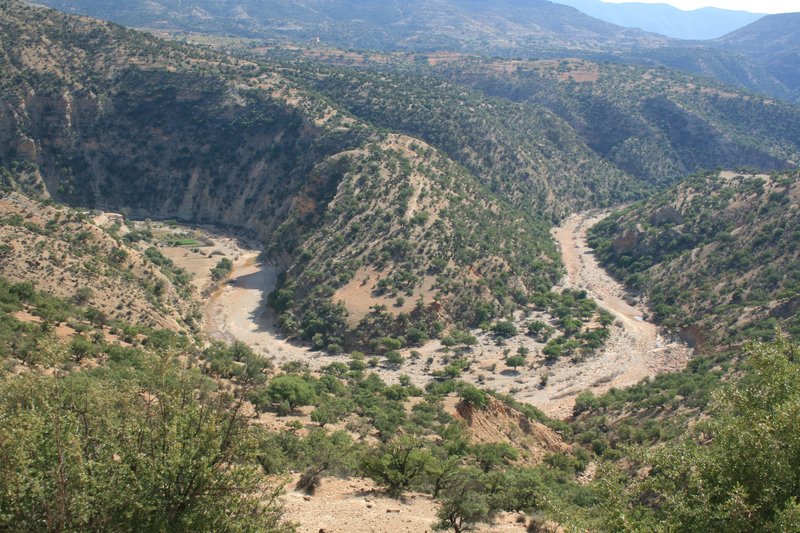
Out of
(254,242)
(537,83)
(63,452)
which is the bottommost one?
(254,242)

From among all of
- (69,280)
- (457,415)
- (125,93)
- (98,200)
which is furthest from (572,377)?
(125,93)

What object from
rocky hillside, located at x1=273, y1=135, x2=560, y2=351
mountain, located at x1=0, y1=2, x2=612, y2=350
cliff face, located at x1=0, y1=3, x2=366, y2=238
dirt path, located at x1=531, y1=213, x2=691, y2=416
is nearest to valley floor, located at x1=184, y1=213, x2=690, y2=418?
dirt path, located at x1=531, y1=213, x2=691, y2=416

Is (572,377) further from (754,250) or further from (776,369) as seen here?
(776,369)

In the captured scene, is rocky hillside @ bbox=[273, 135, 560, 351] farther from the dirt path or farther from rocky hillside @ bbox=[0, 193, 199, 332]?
rocky hillside @ bbox=[0, 193, 199, 332]

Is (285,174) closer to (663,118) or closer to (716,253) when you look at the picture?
(716,253)

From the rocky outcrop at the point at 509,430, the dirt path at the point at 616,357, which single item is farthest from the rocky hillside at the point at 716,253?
the rocky outcrop at the point at 509,430

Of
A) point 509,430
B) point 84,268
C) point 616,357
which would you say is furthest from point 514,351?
point 84,268

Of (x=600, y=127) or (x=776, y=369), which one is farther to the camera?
(x=600, y=127)

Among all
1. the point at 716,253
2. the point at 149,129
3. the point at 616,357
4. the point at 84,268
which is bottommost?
the point at 616,357
